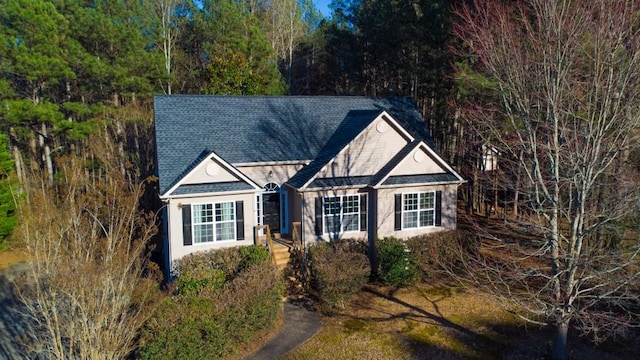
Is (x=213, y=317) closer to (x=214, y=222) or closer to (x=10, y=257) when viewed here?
(x=214, y=222)

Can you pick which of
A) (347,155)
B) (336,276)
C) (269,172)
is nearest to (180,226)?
(269,172)

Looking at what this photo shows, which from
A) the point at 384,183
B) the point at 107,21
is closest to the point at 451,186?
the point at 384,183

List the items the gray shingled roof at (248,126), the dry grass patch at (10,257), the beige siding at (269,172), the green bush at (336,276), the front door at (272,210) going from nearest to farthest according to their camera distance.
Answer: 1. the green bush at (336,276)
2. the gray shingled roof at (248,126)
3. the beige siding at (269,172)
4. the front door at (272,210)
5. the dry grass patch at (10,257)

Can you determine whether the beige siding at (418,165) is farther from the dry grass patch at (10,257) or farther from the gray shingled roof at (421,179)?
the dry grass patch at (10,257)

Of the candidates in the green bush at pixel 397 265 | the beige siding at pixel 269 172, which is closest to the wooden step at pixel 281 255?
the beige siding at pixel 269 172

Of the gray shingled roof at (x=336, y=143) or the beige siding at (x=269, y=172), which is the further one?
the beige siding at (x=269, y=172)

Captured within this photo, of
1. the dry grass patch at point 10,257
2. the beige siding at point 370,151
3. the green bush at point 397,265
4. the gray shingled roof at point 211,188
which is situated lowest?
the dry grass patch at point 10,257

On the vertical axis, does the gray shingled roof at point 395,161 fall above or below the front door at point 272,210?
above
